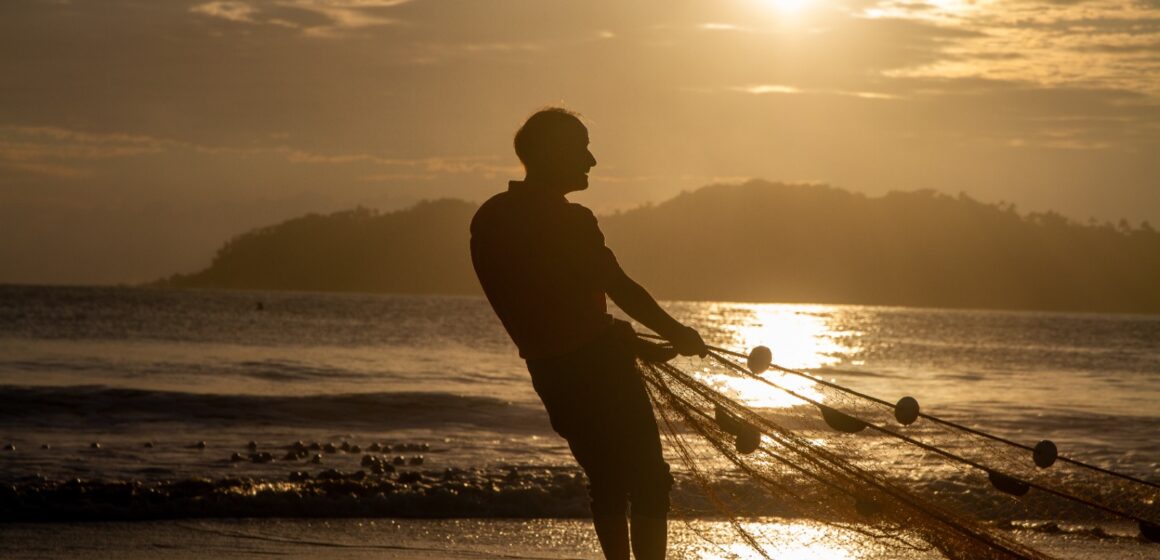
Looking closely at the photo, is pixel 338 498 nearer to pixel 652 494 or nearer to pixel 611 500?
pixel 611 500

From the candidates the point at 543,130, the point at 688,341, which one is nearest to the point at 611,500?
the point at 688,341

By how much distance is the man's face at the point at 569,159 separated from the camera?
5711mm

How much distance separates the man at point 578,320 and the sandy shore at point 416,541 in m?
2.93

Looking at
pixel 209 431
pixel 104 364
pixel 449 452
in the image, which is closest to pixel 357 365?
pixel 104 364

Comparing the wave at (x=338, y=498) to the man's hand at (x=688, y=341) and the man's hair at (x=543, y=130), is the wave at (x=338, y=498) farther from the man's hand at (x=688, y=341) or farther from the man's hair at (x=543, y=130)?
the man's hair at (x=543, y=130)

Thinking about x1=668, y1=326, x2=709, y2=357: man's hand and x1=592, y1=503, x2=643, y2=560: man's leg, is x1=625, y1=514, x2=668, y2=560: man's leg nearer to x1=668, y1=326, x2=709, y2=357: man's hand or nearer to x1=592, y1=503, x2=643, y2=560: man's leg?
x1=592, y1=503, x2=643, y2=560: man's leg

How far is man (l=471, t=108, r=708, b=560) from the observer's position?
5.57 meters

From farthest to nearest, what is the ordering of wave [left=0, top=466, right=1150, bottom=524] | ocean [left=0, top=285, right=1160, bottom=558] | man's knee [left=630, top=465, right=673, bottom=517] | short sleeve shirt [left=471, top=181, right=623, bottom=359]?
1. ocean [left=0, top=285, right=1160, bottom=558]
2. wave [left=0, top=466, right=1150, bottom=524]
3. man's knee [left=630, top=465, right=673, bottom=517]
4. short sleeve shirt [left=471, top=181, right=623, bottom=359]

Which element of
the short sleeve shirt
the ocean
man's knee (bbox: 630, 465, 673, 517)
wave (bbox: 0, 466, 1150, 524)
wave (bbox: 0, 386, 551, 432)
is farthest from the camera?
wave (bbox: 0, 386, 551, 432)

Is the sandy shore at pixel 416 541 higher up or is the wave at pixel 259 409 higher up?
the sandy shore at pixel 416 541

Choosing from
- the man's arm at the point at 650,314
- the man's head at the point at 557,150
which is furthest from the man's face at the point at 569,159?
the man's arm at the point at 650,314

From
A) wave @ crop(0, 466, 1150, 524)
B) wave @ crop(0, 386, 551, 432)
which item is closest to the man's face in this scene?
wave @ crop(0, 466, 1150, 524)

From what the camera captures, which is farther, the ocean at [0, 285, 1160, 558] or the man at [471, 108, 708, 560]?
the ocean at [0, 285, 1160, 558]

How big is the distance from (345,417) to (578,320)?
16.6 meters
